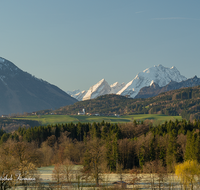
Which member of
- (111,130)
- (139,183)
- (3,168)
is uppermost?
(111,130)

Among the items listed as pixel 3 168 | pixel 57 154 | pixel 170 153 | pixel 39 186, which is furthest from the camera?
pixel 57 154

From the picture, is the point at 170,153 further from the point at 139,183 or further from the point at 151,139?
the point at 139,183

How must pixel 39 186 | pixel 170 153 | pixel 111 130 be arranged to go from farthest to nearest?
1. pixel 111 130
2. pixel 170 153
3. pixel 39 186

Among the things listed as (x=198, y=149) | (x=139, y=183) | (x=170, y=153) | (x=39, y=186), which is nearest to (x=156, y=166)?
(x=170, y=153)

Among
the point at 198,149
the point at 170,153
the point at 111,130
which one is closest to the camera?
the point at 198,149

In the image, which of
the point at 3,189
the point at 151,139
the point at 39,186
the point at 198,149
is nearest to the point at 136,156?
the point at 151,139

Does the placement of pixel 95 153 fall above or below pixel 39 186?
above

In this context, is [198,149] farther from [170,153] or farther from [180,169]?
[180,169]

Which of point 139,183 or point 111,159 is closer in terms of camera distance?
point 139,183

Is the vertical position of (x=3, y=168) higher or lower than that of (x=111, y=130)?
lower

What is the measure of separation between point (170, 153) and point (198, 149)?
13.9 m

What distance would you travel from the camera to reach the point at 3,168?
8412cm

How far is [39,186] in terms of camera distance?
9425 centimetres

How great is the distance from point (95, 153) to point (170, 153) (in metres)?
47.7
